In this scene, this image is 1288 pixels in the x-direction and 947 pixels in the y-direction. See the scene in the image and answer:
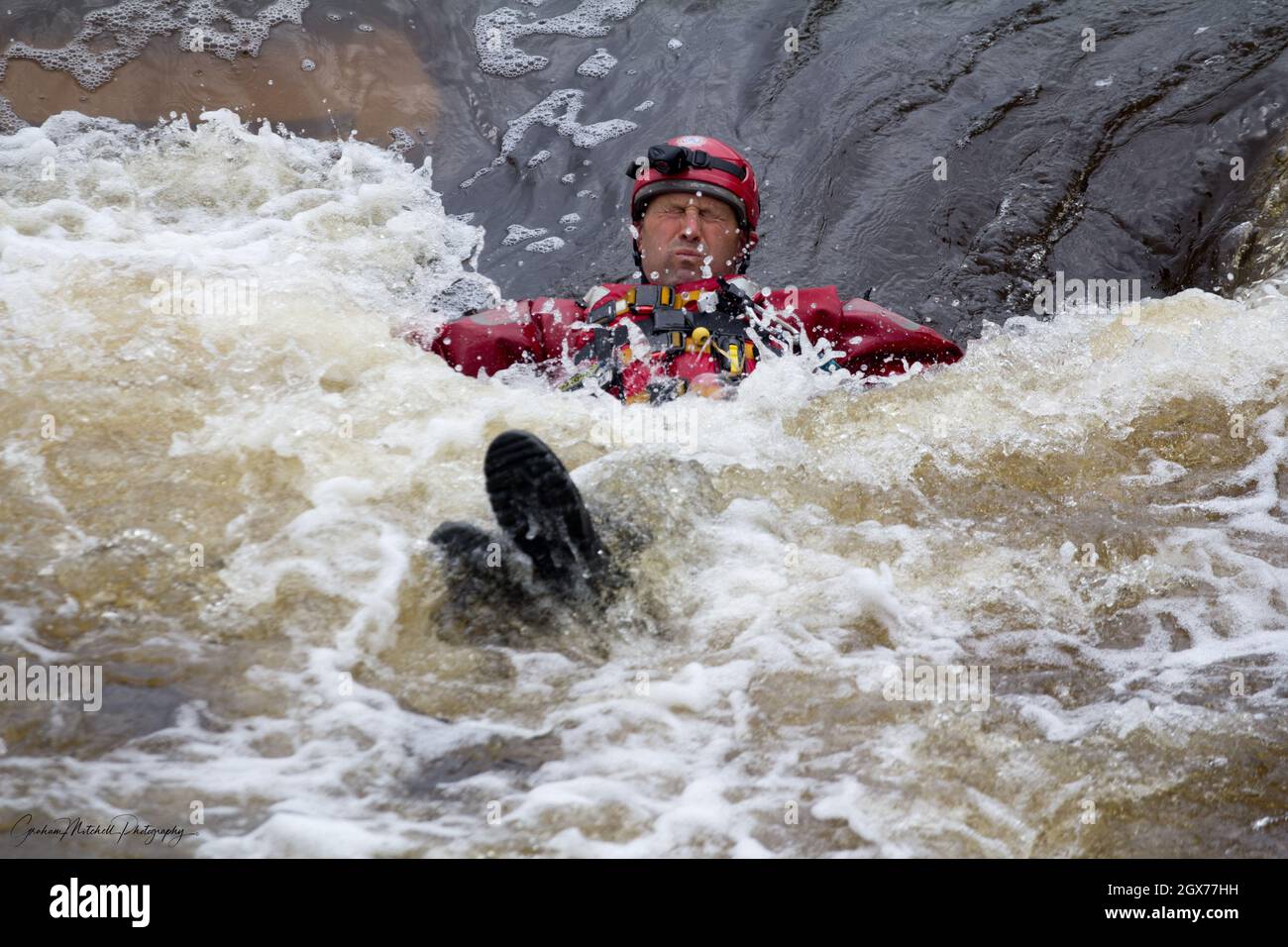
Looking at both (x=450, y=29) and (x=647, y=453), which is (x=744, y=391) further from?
(x=450, y=29)

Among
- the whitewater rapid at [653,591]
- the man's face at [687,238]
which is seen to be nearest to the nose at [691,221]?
the man's face at [687,238]

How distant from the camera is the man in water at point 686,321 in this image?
4.85 meters

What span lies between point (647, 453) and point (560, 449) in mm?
318

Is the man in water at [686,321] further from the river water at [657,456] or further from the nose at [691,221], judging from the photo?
the river water at [657,456]

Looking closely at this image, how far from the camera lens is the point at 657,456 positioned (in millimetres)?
3926

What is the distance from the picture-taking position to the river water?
2490mm

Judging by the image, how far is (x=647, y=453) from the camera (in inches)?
155

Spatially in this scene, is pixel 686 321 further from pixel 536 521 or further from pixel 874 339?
pixel 536 521

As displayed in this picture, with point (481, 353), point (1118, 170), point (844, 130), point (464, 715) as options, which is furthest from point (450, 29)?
point (464, 715)
